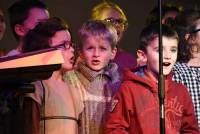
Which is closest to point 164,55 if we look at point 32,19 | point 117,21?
point 117,21

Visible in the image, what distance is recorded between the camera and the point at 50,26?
1813 millimetres

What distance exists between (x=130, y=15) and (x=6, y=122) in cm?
263

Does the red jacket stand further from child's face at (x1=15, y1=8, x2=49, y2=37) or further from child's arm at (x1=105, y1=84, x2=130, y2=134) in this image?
child's face at (x1=15, y1=8, x2=49, y2=37)

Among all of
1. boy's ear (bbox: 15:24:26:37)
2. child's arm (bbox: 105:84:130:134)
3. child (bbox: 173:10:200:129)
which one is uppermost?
boy's ear (bbox: 15:24:26:37)

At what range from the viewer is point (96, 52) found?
6.36ft

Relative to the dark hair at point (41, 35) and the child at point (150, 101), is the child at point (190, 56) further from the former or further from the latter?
the dark hair at point (41, 35)

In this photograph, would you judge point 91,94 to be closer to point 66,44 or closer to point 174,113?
point 66,44

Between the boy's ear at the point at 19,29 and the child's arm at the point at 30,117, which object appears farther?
the boy's ear at the point at 19,29

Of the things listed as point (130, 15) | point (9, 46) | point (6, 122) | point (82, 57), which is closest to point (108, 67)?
point (82, 57)

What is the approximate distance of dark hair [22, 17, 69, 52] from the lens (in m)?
1.61

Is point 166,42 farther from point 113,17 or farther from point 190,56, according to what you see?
point 113,17

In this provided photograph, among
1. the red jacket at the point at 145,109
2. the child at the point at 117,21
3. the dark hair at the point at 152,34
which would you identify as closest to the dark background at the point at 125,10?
the child at the point at 117,21

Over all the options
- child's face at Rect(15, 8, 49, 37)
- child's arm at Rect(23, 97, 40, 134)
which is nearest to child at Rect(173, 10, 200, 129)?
child's face at Rect(15, 8, 49, 37)

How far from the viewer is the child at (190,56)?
6.70 feet
